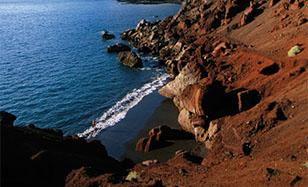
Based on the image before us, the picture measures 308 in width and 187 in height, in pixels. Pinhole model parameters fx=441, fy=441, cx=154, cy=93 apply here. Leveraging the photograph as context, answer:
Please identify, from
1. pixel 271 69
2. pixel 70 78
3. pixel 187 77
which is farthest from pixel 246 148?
pixel 70 78

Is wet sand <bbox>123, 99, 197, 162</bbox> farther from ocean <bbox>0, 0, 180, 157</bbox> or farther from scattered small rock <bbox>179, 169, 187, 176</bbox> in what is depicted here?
scattered small rock <bbox>179, 169, 187, 176</bbox>

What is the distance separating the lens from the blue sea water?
174ft

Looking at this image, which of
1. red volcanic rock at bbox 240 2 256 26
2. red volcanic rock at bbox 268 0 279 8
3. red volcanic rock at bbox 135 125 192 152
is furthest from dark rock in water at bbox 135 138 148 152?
red volcanic rock at bbox 268 0 279 8

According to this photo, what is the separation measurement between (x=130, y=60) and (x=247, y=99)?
35.8 metres

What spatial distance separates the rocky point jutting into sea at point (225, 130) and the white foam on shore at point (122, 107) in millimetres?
3023

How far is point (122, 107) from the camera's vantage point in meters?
54.0

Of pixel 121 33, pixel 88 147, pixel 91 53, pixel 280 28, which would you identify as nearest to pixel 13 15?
pixel 121 33

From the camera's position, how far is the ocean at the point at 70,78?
5257 cm

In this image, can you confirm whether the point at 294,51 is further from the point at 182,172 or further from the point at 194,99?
the point at 182,172

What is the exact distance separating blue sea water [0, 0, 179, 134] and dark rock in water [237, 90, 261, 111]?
15.3 meters

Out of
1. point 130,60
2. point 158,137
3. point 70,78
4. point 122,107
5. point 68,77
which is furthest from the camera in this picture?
point 130,60

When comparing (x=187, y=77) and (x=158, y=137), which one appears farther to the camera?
(x=187, y=77)

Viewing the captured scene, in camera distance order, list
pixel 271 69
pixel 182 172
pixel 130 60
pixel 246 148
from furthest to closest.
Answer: pixel 130 60
pixel 271 69
pixel 246 148
pixel 182 172

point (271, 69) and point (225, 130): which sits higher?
point (271, 69)
